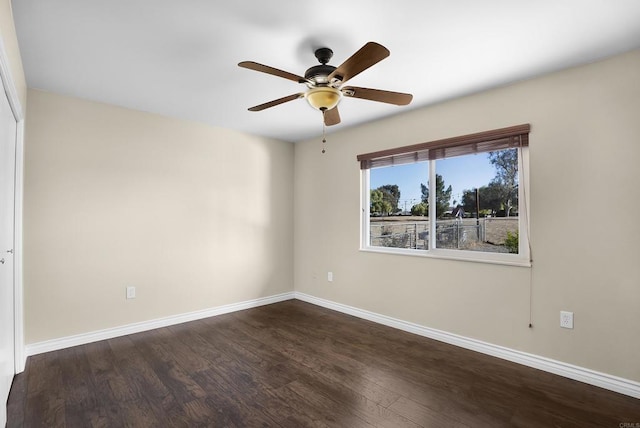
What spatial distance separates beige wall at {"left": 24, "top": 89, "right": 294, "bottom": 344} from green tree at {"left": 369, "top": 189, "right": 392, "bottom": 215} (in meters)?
1.47

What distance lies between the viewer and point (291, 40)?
2.02 m

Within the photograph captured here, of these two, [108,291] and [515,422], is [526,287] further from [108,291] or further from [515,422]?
[108,291]

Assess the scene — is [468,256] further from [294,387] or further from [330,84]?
[330,84]

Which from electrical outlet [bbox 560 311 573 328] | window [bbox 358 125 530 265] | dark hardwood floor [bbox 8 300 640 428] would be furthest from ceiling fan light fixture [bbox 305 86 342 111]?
electrical outlet [bbox 560 311 573 328]

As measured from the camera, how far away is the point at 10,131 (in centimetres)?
226

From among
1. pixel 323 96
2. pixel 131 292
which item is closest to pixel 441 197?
pixel 323 96

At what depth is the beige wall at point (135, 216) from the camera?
280 cm

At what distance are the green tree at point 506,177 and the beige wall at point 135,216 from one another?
2838 mm

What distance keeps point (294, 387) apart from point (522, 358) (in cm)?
187

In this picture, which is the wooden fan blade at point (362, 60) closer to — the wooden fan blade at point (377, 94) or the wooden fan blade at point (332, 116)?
the wooden fan blade at point (377, 94)

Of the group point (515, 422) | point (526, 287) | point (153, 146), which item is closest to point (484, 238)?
point (526, 287)

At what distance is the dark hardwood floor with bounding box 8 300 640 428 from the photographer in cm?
190

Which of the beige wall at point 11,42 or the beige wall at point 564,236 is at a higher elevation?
the beige wall at point 11,42

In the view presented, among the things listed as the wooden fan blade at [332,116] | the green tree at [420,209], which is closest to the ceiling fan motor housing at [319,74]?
the wooden fan blade at [332,116]
